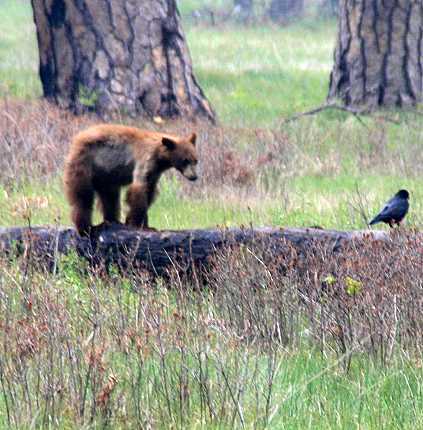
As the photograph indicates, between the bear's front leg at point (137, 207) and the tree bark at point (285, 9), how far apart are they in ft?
91.0

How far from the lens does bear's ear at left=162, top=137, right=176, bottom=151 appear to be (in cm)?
880

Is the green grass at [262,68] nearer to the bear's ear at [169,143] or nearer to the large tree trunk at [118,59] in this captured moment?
the large tree trunk at [118,59]

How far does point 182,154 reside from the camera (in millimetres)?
8969

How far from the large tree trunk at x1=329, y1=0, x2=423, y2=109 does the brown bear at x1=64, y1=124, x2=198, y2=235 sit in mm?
8616

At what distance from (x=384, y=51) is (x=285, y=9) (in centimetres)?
2065

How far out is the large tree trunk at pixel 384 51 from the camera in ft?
56.1

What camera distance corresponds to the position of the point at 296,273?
6836 millimetres

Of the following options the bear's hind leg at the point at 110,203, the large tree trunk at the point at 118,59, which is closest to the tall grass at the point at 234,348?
the bear's hind leg at the point at 110,203

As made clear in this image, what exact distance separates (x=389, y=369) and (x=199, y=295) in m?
1.63

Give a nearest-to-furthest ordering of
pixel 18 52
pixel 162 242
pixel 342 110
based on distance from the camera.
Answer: pixel 162 242
pixel 342 110
pixel 18 52

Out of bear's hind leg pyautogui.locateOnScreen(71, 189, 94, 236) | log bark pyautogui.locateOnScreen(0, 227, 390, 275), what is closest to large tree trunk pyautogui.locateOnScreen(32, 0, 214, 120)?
bear's hind leg pyautogui.locateOnScreen(71, 189, 94, 236)

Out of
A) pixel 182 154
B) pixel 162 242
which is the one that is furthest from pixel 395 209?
pixel 162 242

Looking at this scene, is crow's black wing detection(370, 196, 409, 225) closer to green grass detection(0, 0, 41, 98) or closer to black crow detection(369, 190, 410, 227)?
black crow detection(369, 190, 410, 227)

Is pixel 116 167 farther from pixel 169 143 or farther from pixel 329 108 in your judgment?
pixel 329 108
